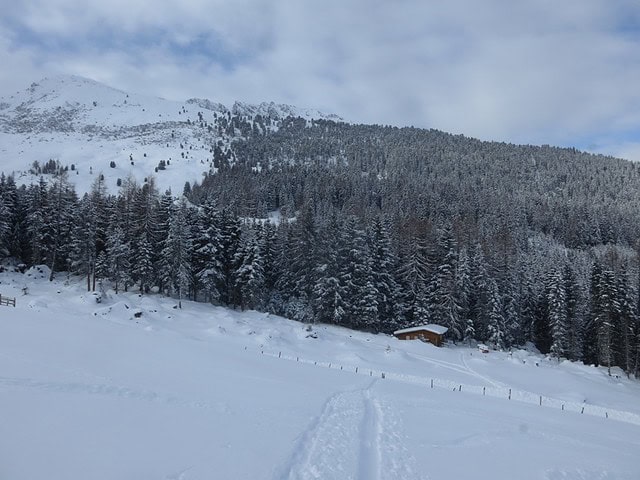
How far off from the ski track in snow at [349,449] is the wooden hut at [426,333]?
35420mm

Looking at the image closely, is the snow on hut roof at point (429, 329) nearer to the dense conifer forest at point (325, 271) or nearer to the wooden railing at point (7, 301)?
the dense conifer forest at point (325, 271)

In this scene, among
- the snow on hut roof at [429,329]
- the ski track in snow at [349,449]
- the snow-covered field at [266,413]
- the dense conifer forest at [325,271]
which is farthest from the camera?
the snow on hut roof at [429,329]

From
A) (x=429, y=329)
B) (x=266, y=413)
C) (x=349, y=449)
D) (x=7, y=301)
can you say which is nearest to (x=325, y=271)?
(x=429, y=329)

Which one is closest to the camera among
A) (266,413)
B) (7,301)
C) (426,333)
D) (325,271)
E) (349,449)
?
(349,449)

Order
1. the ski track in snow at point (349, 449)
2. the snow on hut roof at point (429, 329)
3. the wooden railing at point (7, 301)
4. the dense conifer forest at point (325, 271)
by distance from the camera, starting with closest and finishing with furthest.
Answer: the ski track in snow at point (349, 449), the wooden railing at point (7, 301), the dense conifer forest at point (325, 271), the snow on hut roof at point (429, 329)

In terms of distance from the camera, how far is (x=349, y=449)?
15.2 m

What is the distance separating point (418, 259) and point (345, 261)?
477 inches

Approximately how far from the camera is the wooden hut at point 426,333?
55844 millimetres

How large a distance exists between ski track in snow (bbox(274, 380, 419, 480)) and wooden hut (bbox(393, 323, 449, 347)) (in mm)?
35420

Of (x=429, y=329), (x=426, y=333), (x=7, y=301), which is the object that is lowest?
(x=426, y=333)

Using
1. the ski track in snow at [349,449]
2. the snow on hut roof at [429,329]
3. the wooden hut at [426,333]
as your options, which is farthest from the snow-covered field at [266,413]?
the wooden hut at [426,333]

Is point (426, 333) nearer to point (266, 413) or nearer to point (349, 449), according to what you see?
point (266, 413)

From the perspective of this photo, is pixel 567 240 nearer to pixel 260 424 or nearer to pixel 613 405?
pixel 613 405

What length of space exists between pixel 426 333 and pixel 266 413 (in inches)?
1657
